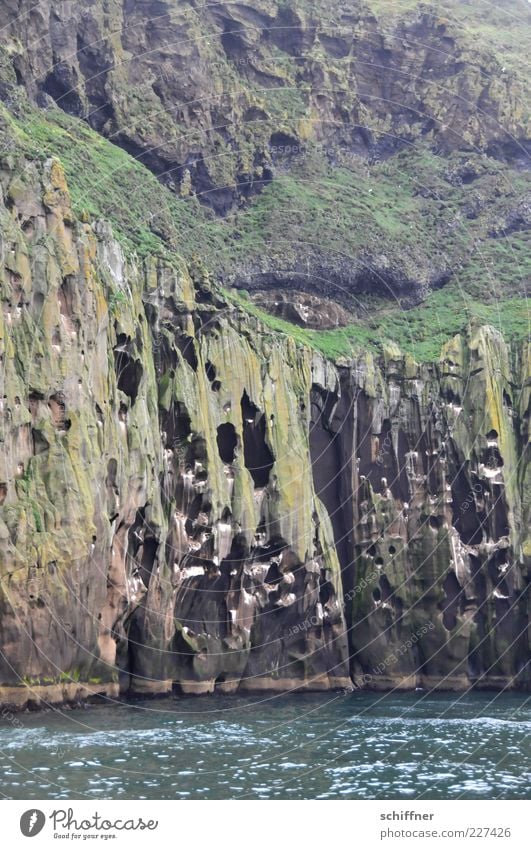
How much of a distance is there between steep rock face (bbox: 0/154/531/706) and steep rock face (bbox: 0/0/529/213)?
30710mm

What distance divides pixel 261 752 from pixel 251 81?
10780cm

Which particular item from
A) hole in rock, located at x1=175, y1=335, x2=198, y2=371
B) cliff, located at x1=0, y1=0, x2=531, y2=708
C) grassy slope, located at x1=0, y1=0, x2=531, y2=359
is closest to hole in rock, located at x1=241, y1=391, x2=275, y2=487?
cliff, located at x1=0, y1=0, x2=531, y2=708

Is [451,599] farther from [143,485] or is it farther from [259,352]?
[143,485]

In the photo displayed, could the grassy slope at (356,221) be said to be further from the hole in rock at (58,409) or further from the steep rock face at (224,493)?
the hole in rock at (58,409)

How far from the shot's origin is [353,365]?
4505 inches

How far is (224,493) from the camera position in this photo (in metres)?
94.2

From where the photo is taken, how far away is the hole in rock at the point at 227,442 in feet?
320

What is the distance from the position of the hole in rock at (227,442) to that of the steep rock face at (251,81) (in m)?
34.3

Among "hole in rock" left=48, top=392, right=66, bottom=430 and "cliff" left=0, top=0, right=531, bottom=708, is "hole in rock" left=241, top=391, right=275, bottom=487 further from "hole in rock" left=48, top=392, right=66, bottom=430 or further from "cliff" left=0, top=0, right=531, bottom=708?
"hole in rock" left=48, top=392, right=66, bottom=430

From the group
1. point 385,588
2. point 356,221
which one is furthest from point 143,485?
point 356,221

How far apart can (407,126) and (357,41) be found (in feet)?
46.6

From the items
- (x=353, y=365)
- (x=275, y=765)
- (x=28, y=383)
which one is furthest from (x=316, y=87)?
(x=275, y=765)

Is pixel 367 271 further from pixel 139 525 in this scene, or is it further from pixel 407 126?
pixel 139 525

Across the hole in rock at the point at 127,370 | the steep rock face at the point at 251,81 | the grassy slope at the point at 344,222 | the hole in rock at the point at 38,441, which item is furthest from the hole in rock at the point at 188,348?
the steep rock face at the point at 251,81
